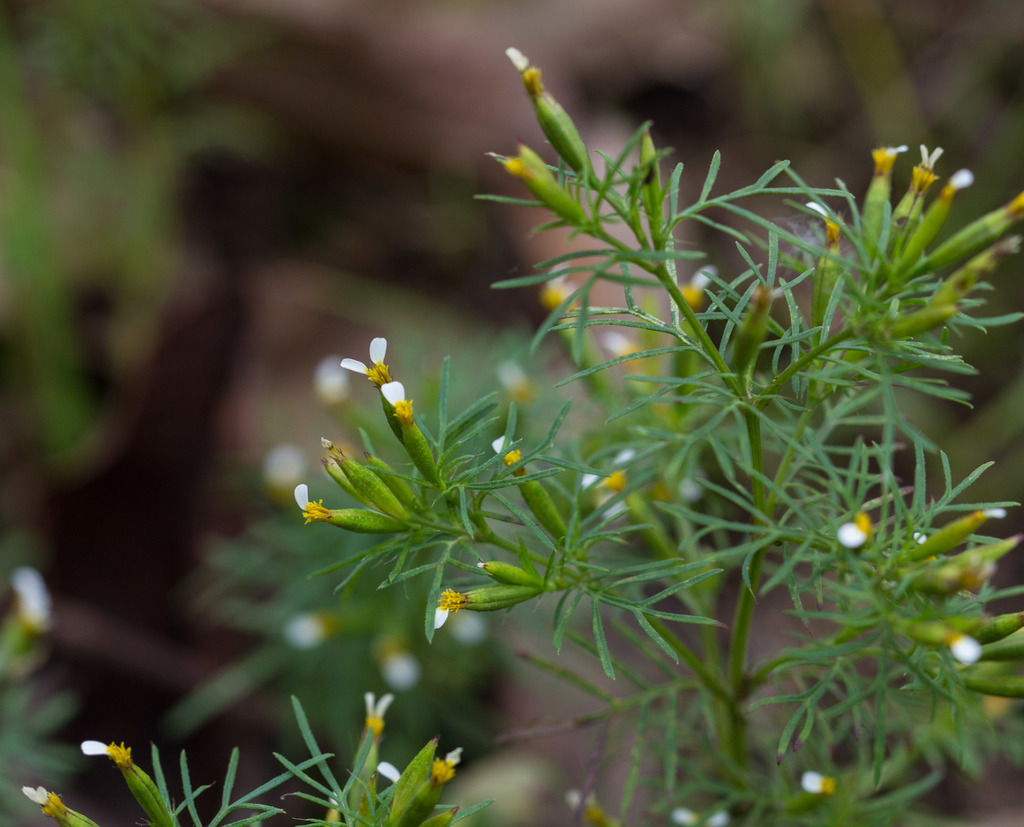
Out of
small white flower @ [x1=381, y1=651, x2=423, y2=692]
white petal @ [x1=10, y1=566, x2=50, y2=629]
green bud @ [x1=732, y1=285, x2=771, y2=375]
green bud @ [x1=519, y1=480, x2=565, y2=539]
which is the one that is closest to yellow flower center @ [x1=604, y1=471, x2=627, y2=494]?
green bud @ [x1=519, y1=480, x2=565, y2=539]

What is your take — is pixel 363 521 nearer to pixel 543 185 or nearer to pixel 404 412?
pixel 404 412

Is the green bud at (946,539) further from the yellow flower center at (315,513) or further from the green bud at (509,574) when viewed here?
the yellow flower center at (315,513)

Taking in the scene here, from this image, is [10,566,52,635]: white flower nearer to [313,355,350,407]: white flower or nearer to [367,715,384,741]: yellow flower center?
[313,355,350,407]: white flower

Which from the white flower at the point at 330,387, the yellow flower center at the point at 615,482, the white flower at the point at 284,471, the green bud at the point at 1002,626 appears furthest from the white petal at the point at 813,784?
the white flower at the point at 284,471

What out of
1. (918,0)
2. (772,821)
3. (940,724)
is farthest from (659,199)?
(918,0)

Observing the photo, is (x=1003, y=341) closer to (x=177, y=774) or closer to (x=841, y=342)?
(x=841, y=342)

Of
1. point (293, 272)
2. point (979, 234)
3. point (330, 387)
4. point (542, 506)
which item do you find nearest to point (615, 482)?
point (542, 506)

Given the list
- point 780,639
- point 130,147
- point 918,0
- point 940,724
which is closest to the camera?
point 940,724
